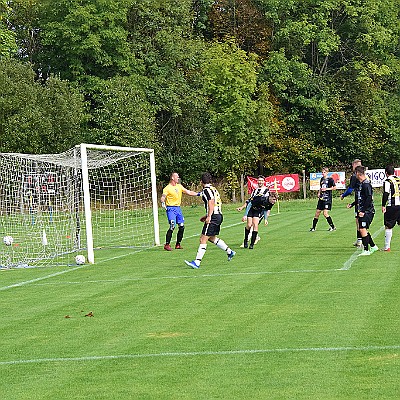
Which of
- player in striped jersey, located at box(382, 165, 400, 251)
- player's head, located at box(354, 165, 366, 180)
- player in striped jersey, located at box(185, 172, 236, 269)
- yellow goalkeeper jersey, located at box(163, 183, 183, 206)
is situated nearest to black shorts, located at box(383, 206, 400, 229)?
player in striped jersey, located at box(382, 165, 400, 251)

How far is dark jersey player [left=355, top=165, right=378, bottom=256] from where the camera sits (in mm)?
19062

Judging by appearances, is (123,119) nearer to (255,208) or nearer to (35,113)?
(35,113)

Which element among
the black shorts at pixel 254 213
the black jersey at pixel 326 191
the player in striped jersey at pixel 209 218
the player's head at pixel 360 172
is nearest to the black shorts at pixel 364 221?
the player's head at pixel 360 172

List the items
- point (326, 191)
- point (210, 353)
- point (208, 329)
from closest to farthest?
point (210, 353) < point (208, 329) < point (326, 191)

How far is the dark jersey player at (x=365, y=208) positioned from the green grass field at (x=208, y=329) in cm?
37

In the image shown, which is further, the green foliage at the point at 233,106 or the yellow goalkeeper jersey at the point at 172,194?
the green foliage at the point at 233,106

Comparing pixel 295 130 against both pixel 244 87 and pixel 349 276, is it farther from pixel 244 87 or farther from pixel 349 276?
pixel 349 276

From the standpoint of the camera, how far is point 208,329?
36.5 feet

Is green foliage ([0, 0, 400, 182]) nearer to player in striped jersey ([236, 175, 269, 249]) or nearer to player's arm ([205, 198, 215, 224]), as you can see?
player in striped jersey ([236, 175, 269, 249])

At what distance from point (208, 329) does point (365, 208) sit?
29.4ft

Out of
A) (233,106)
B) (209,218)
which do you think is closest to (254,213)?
(209,218)

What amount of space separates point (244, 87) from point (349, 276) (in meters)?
42.7

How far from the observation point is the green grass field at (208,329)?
834 centimetres

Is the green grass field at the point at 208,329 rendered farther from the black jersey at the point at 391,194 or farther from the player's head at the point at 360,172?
the player's head at the point at 360,172
